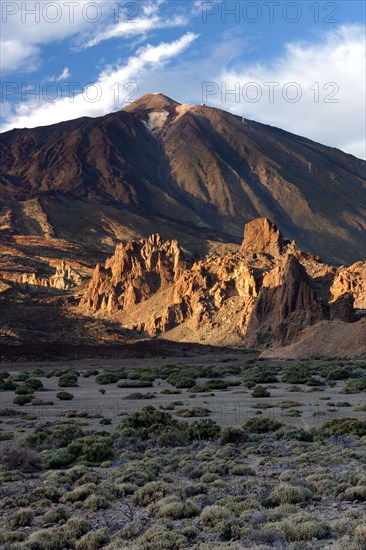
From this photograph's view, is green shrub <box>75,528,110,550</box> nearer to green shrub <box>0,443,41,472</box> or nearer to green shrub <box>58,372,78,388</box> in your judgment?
green shrub <box>0,443,41,472</box>

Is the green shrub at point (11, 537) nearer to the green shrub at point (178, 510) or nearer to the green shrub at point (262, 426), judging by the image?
the green shrub at point (178, 510)

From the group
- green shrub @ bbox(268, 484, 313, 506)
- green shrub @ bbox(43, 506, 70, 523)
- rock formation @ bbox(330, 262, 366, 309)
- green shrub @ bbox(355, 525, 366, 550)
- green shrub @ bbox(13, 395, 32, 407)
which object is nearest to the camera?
→ green shrub @ bbox(355, 525, 366, 550)

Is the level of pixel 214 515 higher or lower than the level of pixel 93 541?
higher

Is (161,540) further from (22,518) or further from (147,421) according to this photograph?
(147,421)

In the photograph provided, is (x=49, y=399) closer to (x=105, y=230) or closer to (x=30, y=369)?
(x=30, y=369)

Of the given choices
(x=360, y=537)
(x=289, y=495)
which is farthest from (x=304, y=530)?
(x=289, y=495)

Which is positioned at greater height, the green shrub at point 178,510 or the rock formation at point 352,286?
the rock formation at point 352,286

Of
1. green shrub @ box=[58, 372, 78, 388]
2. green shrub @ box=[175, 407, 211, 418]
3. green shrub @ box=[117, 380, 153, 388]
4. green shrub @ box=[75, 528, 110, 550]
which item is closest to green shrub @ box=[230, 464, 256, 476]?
green shrub @ box=[75, 528, 110, 550]

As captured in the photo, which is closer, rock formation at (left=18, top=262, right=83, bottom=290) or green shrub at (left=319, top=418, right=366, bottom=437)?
green shrub at (left=319, top=418, right=366, bottom=437)

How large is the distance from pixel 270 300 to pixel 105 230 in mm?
116725

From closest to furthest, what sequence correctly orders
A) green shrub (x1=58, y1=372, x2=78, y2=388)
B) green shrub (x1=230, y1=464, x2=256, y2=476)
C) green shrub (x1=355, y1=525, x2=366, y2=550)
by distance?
green shrub (x1=355, y1=525, x2=366, y2=550), green shrub (x1=230, y1=464, x2=256, y2=476), green shrub (x1=58, y1=372, x2=78, y2=388)

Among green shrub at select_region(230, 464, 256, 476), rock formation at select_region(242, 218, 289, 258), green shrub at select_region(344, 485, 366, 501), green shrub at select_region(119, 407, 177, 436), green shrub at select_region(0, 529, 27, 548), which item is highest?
rock formation at select_region(242, 218, 289, 258)

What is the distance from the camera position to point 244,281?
82.2 metres

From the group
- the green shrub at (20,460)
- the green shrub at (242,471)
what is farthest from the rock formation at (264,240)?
the green shrub at (242,471)
